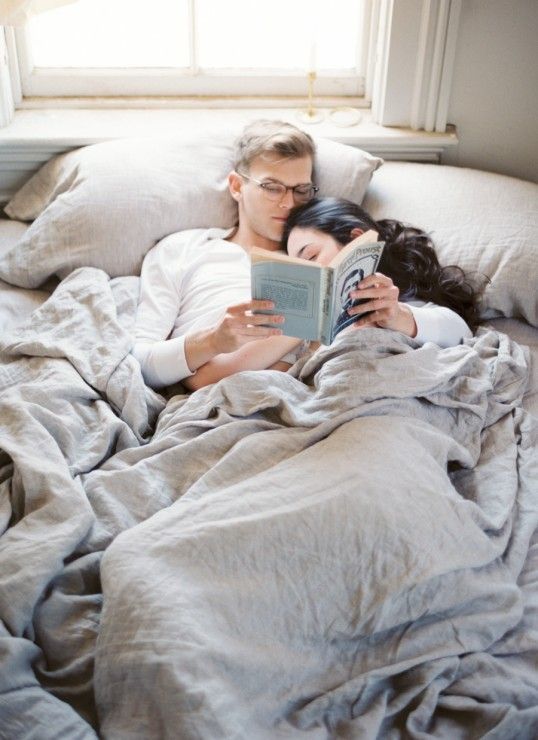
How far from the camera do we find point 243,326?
1387 millimetres

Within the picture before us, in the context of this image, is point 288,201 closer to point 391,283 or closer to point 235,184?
point 235,184

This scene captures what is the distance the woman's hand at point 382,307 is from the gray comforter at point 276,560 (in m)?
0.05

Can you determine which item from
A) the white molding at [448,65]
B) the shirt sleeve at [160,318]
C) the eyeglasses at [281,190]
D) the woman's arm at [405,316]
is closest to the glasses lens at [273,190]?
the eyeglasses at [281,190]

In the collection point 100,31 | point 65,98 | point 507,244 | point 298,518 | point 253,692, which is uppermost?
point 100,31

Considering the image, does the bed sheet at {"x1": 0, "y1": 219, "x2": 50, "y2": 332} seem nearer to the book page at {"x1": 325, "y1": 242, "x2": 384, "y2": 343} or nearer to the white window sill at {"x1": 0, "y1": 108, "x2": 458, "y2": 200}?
the white window sill at {"x1": 0, "y1": 108, "x2": 458, "y2": 200}

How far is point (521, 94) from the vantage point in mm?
2104

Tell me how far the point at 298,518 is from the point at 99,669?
317mm

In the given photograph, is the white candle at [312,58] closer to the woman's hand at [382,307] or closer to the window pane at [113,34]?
the window pane at [113,34]

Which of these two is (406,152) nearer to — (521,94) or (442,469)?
(521,94)

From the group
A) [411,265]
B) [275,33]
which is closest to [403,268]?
[411,265]

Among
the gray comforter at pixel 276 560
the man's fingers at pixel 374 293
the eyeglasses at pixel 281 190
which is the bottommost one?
the gray comforter at pixel 276 560

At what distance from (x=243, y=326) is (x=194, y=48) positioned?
117cm

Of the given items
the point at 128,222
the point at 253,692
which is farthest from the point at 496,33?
the point at 253,692

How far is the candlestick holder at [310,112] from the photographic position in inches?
84.8
